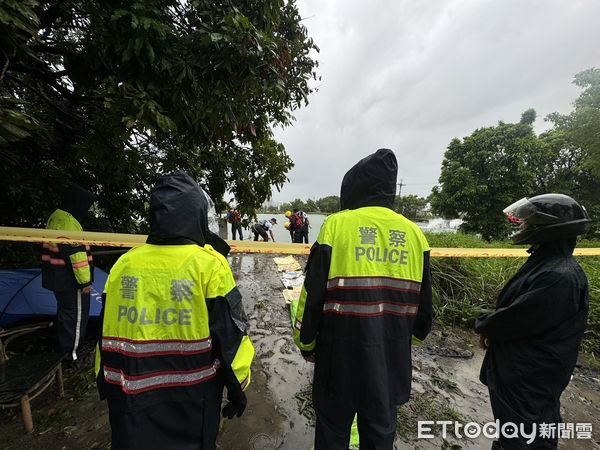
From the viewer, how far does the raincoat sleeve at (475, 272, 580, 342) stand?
1.48 metres

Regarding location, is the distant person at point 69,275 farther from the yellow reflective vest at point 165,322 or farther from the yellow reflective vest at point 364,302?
the yellow reflective vest at point 364,302

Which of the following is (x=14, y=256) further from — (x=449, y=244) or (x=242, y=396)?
(x=449, y=244)

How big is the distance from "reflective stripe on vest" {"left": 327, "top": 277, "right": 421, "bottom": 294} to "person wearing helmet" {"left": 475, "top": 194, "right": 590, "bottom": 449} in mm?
740

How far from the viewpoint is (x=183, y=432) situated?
4.30ft

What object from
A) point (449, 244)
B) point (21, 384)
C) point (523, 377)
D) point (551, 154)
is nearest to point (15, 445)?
point (21, 384)

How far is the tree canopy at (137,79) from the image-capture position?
204 centimetres

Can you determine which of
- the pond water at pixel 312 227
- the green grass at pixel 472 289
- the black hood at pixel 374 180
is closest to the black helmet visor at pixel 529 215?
the black hood at pixel 374 180

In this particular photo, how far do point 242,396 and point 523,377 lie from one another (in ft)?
5.64

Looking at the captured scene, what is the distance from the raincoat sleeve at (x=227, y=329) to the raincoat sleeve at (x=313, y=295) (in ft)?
1.09

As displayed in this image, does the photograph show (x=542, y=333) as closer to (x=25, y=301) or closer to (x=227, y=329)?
(x=227, y=329)

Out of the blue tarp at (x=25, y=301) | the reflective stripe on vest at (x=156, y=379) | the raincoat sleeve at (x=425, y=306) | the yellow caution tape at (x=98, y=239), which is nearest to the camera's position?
the reflective stripe on vest at (x=156, y=379)

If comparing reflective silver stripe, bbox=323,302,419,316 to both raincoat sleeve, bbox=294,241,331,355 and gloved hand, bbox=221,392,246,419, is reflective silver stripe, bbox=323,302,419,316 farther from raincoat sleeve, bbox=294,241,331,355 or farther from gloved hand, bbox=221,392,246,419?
gloved hand, bbox=221,392,246,419

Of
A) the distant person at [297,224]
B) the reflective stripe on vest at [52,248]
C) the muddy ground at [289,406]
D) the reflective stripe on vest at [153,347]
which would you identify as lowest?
the muddy ground at [289,406]

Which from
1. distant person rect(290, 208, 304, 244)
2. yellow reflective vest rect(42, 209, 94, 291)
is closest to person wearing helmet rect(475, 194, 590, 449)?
yellow reflective vest rect(42, 209, 94, 291)
